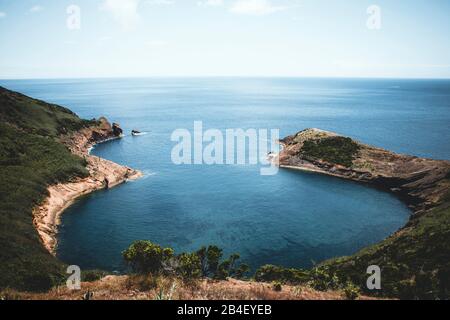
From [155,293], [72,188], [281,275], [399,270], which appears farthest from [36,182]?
[399,270]

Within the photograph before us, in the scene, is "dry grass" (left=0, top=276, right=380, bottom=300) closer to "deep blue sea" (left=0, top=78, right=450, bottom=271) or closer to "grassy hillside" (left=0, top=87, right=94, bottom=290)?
"grassy hillside" (left=0, top=87, right=94, bottom=290)

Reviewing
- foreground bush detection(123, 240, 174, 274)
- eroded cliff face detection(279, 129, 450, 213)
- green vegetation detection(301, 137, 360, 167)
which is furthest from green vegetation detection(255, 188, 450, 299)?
green vegetation detection(301, 137, 360, 167)

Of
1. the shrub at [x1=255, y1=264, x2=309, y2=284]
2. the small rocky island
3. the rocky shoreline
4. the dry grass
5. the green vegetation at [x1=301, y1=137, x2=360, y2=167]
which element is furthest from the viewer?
the green vegetation at [x1=301, y1=137, x2=360, y2=167]

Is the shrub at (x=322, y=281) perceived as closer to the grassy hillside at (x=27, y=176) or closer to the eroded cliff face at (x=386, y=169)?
the grassy hillside at (x=27, y=176)

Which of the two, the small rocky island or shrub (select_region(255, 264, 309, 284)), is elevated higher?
the small rocky island

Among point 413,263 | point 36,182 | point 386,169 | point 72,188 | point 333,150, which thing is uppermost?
point 333,150

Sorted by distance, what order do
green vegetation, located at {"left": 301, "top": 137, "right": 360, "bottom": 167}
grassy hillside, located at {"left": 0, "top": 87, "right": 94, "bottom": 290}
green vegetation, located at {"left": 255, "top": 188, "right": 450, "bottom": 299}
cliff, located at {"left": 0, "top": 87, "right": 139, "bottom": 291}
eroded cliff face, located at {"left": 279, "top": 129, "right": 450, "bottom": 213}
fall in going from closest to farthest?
green vegetation, located at {"left": 255, "top": 188, "right": 450, "bottom": 299}
grassy hillside, located at {"left": 0, "top": 87, "right": 94, "bottom": 290}
cliff, located at {"left": 0, "top": 87, "right": 139, "bottom": 291}
eroded cliff face, located at {"left": 279, "top": 129, "right": 450, "bottom": 213}
green vegetation, located at {"left": 301, "top": 137, "right": 360, "bottom": 167}

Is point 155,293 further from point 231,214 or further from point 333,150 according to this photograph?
point 333,150
